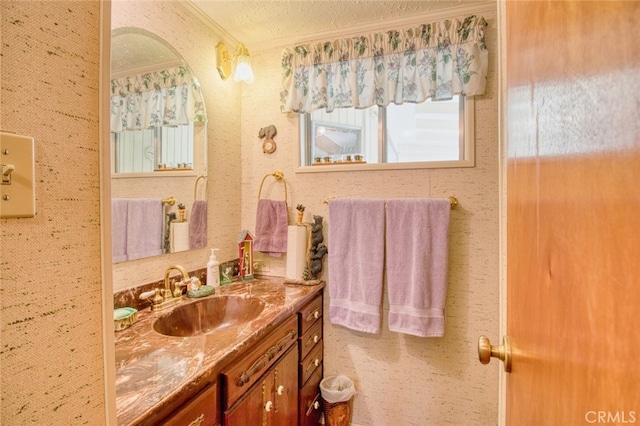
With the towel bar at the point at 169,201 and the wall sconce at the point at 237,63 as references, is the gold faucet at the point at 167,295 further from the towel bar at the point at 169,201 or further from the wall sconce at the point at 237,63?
the wall sconce at the point at 237,63

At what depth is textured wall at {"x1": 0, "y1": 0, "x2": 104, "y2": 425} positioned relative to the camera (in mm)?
383

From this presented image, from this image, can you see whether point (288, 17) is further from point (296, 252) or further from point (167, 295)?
point (167, 295)

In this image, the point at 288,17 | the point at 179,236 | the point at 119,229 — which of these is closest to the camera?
the point at 119,229

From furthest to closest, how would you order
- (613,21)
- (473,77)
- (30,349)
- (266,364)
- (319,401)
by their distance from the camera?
1. (319,401)
2. (473,77)
3. (266,364)
4. (30,349)
5. (613,21)

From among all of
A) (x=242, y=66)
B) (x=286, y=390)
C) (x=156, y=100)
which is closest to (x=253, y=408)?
(x=286, y=390)

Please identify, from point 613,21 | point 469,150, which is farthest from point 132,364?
point 469,150

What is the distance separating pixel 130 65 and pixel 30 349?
4.36 feet

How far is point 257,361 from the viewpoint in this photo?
1120mm

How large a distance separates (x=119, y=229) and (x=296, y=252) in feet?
3.01

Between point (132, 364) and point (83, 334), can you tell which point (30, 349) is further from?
point (132, 364)

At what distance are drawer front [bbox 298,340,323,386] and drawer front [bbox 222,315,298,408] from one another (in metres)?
0.20

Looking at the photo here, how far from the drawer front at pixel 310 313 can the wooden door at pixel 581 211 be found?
45.8 inches

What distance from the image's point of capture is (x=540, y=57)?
400 millimetres
